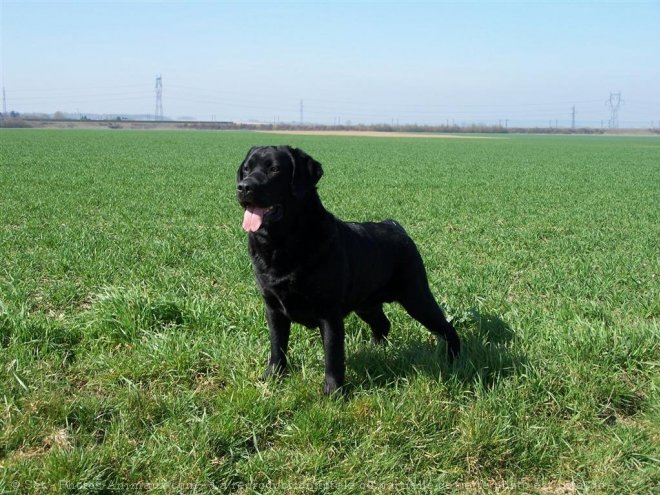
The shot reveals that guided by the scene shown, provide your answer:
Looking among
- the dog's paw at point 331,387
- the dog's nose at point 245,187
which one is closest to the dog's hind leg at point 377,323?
the dog's paw at point 331,387

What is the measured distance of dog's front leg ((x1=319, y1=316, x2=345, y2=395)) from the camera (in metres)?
3.86

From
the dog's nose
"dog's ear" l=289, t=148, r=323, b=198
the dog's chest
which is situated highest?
"dog's ear" l=289, t=148, r=323, b=198

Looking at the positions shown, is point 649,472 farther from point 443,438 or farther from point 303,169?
point 303,169

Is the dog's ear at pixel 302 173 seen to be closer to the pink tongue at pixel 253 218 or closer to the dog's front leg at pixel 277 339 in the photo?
the pink tongue at pixel 253 218

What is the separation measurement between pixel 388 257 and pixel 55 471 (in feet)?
8.71

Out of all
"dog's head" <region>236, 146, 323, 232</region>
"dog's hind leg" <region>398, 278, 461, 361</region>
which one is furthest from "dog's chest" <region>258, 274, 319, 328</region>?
"dog's hind leg" <region>398, 278, 461, 361</region>

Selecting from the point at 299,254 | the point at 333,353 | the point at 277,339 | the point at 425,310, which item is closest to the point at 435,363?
the point at 425,310

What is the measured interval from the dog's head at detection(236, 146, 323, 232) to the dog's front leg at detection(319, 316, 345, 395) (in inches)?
32.2

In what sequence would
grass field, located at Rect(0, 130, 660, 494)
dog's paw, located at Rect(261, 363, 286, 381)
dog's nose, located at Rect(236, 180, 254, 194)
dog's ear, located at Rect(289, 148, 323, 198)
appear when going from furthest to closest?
1. dog's paw, located at Rect(261, 363, 286, 381)
2. dog's ear, located at Rect(289, 148, 323, 198)
3. dog's nose, located at Rect(236, 180, 254, 194)
4. grass field, located at Rect(0, 130, 660, 494)

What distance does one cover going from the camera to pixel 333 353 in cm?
386

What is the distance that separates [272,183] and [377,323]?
180 centimetres

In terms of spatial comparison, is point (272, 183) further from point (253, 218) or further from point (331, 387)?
point (331, 387)

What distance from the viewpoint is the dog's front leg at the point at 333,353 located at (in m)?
→ 3.86

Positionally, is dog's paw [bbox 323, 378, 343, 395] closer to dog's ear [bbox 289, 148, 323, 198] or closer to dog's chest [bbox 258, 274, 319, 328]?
dog's chest [bbox 258, 274, 319, 328]
